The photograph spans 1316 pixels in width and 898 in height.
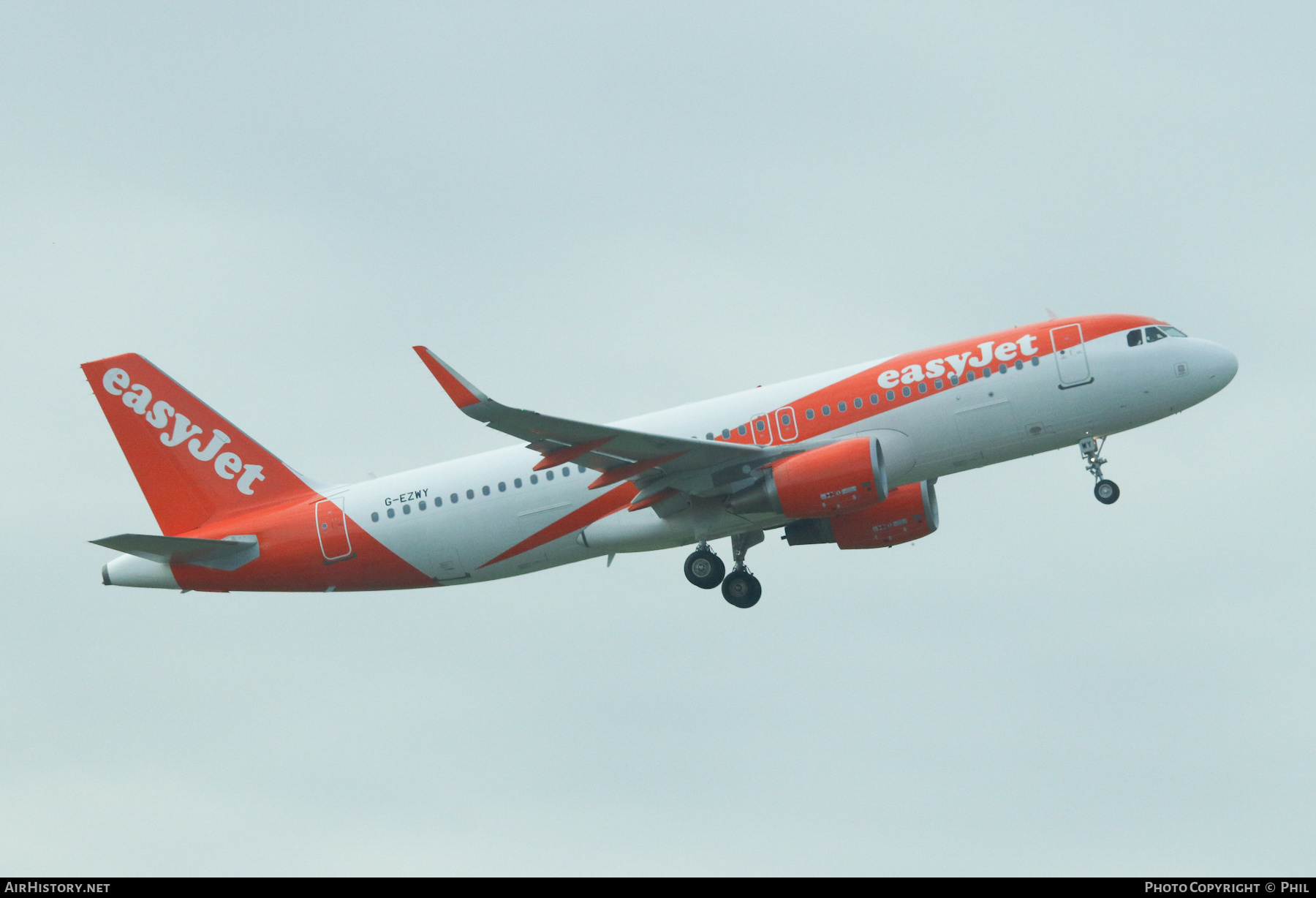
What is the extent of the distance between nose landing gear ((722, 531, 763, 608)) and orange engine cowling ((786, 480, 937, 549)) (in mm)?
1104

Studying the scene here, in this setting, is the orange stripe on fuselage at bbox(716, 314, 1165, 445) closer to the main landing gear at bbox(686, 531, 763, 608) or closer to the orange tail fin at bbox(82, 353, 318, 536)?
the main landing gear at bbox(686, 531, 763, 608)

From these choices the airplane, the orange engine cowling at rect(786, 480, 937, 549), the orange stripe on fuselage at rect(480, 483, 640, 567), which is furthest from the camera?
the orange engine cowling at rect(786, 480, 937, 549)

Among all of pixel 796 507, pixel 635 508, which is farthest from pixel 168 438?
pixel 796 507

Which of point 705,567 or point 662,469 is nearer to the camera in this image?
point 662,469

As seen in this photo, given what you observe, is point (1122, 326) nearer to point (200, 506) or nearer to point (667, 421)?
point (667, 421)

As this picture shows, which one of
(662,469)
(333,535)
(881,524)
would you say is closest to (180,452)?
(333,535)

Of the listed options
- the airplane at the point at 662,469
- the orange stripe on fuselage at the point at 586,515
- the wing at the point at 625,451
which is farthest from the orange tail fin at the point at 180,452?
the wing at the point at 625,451

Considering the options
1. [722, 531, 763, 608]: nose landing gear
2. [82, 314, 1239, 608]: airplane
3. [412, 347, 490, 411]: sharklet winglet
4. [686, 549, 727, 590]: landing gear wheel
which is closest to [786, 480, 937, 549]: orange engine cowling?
[82, 314, 1239, 608]: airplane

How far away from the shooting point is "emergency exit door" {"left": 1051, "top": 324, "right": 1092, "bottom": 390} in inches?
1470

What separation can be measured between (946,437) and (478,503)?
40.1 feet

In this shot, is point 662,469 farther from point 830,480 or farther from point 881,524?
point 881,524

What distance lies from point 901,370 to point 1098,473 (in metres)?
5.63

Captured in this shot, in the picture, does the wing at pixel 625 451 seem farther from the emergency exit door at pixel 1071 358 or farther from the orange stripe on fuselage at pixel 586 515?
the emergency exit door at pixel 1071 358

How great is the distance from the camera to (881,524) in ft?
137
